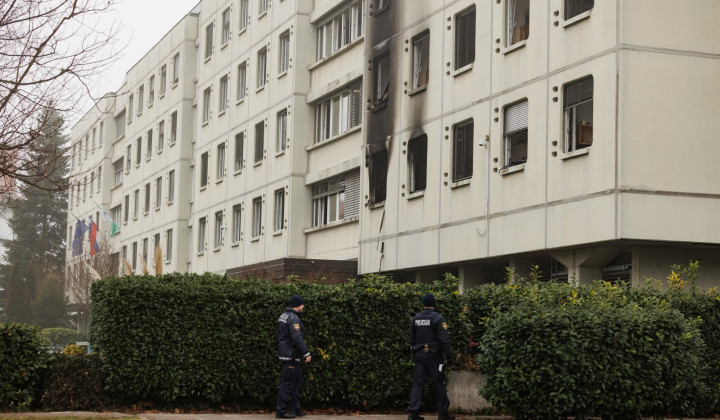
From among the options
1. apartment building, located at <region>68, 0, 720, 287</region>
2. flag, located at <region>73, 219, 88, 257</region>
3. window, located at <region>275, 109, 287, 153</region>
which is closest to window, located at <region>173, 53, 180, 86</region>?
apartment building, located at <region>68, 0, 720, 287</region>

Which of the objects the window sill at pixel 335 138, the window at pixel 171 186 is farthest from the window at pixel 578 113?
the window at pixel 171 186

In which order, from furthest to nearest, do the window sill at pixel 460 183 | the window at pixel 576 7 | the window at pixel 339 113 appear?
1. the window at pixel 339 113
2. the window sill at pixel 460 183
3. the window at pixel 576 7

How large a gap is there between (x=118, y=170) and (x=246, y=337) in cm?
5799

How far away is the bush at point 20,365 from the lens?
1755 cm

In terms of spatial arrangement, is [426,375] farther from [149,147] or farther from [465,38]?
[149,147]

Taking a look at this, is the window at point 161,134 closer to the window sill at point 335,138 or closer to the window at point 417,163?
the window sill at point 335,138

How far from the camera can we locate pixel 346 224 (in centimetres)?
3744

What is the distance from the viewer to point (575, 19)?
25047 mm

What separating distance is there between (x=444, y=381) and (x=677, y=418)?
12.4 feet

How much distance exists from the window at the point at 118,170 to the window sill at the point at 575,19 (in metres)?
51.4

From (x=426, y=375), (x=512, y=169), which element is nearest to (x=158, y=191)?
(x=512, y=169)

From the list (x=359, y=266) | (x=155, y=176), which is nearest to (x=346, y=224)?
(x=359, y=266)

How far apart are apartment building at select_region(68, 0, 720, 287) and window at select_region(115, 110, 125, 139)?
74.2ft

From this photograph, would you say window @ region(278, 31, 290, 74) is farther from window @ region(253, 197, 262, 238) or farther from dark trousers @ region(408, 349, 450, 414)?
dark trousers @ region(408, 349, 450, 414)
